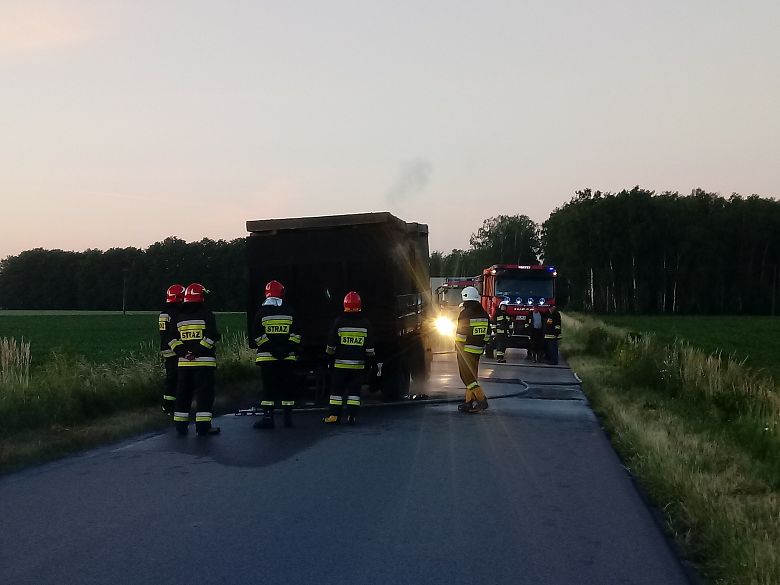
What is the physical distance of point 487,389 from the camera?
16422mm

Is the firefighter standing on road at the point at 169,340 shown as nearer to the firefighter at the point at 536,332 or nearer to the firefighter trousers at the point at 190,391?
the firefighter trousers at the point at 190,391

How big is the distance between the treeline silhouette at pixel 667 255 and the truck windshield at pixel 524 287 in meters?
70.9

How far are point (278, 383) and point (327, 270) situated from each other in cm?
270

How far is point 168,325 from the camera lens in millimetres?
12109

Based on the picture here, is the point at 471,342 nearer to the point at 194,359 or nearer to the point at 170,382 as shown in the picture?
the point at 194,359

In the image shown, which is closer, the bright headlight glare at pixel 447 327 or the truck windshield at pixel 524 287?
the truck windshield at pixel 524 287

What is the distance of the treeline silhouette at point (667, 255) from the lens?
94625 mm

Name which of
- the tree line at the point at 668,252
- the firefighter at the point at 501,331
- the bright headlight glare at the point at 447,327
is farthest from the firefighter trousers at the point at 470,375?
the tree line at the point at 668,252

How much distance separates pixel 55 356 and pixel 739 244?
317 feet

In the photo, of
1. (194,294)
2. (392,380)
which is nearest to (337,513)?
(194,294)

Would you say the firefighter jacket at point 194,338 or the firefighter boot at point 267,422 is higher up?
the firefighter jacket at point 194,338

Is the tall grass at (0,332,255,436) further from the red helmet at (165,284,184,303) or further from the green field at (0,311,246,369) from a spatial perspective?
the red helmet at (165,284,184,303)

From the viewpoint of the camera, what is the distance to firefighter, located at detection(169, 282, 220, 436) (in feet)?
35.6

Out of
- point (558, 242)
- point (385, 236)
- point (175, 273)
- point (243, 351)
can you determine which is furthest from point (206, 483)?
point (175, 273)
